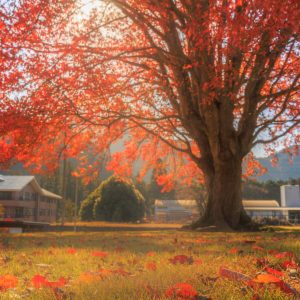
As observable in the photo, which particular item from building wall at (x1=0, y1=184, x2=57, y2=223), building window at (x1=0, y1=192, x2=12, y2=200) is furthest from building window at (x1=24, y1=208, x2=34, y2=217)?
building window at (x1=0, y1=192, x2=12, y2=200)

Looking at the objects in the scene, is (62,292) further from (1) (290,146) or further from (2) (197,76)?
(1) (290,146)

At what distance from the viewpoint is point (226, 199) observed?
48.2 ft

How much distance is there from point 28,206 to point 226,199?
43.1 metres

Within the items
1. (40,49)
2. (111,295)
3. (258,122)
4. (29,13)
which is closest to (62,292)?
(111,295)

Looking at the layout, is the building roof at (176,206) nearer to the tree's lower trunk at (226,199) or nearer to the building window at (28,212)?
the building window at (28,212)

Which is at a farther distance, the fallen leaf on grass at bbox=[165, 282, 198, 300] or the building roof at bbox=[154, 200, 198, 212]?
the building roof at bbox=[154, 200, 198, 212]

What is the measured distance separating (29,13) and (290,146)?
587 inches

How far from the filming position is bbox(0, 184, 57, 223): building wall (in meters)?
49.8

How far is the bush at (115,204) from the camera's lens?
145ft

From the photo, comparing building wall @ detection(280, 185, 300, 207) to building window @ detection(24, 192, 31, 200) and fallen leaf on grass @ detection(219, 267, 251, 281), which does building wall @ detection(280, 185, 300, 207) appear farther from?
fallen leaf on grass @ detection(219, 267, 251, 281)

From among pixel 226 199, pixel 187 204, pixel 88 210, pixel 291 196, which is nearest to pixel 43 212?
pixel 88 210

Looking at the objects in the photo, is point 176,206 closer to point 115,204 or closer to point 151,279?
point 115,204

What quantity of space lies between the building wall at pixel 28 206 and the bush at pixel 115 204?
12.0 meters

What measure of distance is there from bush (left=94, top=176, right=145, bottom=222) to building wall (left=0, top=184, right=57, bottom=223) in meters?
12.0
